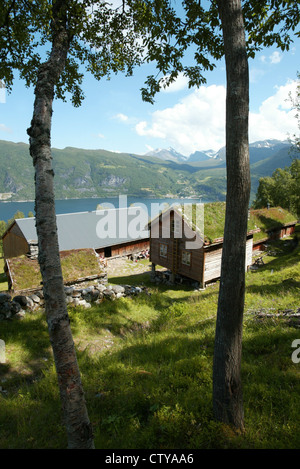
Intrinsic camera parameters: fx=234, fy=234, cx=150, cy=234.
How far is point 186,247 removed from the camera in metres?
22.6

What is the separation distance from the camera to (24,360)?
8.07 m

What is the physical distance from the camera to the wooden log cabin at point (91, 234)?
32688 millimetres

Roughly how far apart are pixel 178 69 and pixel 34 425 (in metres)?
9.07

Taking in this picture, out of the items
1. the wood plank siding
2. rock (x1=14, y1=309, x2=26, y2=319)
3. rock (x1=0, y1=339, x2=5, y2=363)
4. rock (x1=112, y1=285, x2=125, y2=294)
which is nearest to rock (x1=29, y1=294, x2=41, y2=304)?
rock (x1=14, y1=309, x2=26, y2=319)

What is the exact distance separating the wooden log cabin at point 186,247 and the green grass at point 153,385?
10801 mm

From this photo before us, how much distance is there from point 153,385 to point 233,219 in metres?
4.41

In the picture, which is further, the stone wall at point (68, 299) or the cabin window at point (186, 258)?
the cabin window at point (186, 258)

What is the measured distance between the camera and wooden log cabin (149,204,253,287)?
2143cm

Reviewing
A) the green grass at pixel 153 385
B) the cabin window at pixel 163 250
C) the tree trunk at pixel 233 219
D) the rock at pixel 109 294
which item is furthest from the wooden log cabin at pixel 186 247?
the tree trunk at pixel 233 219

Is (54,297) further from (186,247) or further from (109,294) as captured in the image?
(186,247)

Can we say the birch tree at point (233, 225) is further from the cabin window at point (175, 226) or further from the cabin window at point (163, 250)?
the cabin window at point (163, 250)

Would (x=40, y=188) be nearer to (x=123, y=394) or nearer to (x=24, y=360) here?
(x=123, y=394)

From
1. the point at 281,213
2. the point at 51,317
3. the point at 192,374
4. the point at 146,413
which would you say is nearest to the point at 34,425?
the point at 146,413

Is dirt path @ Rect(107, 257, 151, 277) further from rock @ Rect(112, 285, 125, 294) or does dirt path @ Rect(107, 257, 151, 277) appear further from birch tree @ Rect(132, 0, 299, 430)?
birch tree @ Rect(132, 0, 299, 430)
